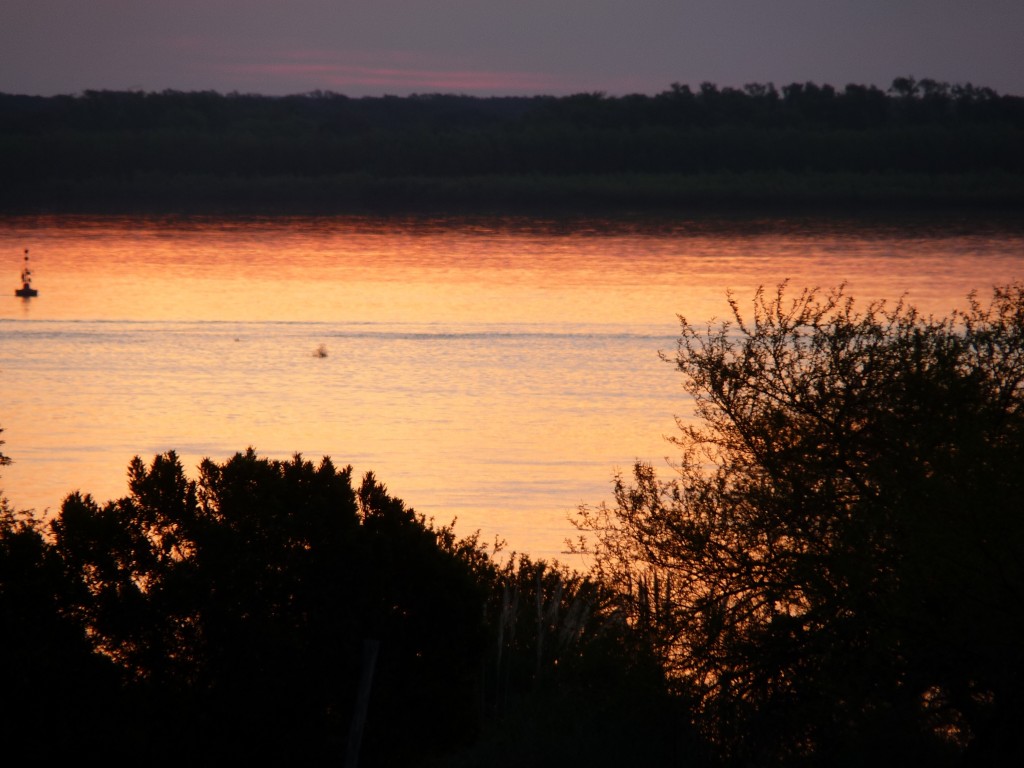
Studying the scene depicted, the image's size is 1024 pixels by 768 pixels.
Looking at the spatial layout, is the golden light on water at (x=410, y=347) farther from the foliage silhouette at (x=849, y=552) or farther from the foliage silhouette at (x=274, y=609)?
the foliage silhouette at (x=274, y=609)

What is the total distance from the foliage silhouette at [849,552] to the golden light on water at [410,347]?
853 cm

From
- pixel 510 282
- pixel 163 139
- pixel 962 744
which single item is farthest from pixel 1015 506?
pixel 163 139

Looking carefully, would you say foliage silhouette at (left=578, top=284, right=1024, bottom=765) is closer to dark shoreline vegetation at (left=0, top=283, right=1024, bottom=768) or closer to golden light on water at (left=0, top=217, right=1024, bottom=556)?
dark shoreline vegetation at (left=0, top=283, right=1024, bottom=768)

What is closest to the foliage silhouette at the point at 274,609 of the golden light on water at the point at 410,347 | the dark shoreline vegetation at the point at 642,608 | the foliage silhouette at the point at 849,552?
the dark shoreline vegetation at the point at 642,608

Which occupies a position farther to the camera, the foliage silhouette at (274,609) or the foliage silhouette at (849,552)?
the foliage silhouette at (849,552)

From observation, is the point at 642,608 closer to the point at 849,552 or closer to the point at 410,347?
the point at 849,552

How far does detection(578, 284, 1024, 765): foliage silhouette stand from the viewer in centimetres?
909

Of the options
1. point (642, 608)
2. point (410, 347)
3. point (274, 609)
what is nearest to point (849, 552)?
point (642, 608)

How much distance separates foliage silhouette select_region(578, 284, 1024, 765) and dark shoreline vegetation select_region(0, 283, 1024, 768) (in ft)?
0.08

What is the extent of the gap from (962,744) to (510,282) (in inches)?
2248

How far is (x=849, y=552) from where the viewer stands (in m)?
10.2

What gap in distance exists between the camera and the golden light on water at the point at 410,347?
89.5 feet

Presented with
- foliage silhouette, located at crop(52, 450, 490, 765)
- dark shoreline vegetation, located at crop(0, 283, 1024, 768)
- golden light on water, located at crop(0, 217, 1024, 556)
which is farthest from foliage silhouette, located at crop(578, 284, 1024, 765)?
golden light on water, located at crop(0, 217, 1024, 556)

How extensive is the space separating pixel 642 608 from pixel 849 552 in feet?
6.47
